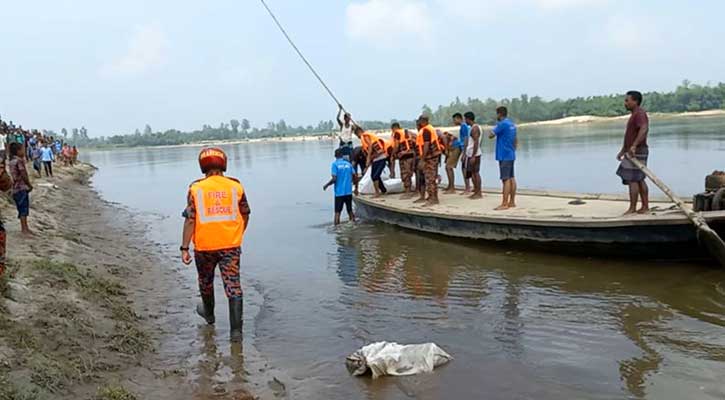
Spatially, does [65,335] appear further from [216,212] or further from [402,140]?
[402,140]

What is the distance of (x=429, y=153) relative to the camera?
11164mm

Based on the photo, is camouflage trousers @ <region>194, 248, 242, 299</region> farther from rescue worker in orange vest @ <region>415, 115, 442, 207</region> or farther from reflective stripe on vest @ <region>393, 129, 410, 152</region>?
reflective stripe on vest @ <region>393, 129, 410, 152</region>

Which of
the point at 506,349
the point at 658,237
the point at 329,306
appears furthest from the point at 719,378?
the point at 329,306

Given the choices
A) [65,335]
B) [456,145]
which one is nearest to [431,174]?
[456,145]

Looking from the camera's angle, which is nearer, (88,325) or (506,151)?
(88,325)

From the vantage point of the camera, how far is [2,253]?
603 cm

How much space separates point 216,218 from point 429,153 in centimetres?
638

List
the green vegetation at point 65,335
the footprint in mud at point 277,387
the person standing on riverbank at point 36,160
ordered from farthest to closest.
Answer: the person standing on riverbank at point 36,160
the footprint in mud at point 277,387
the green vegetation at point 65,335

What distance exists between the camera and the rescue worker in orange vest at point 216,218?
530cm

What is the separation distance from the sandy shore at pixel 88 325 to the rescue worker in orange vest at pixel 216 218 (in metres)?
0.83

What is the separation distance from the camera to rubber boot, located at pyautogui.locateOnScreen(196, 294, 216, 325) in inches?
237

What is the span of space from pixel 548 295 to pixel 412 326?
1.73m

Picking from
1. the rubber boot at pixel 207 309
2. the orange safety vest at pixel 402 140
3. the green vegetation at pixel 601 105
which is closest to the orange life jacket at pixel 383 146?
the orange safety vest at pixel 402 140

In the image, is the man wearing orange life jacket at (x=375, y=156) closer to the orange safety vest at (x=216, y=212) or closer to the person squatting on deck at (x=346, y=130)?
the person squatting on deck at (x=346, y=130)
